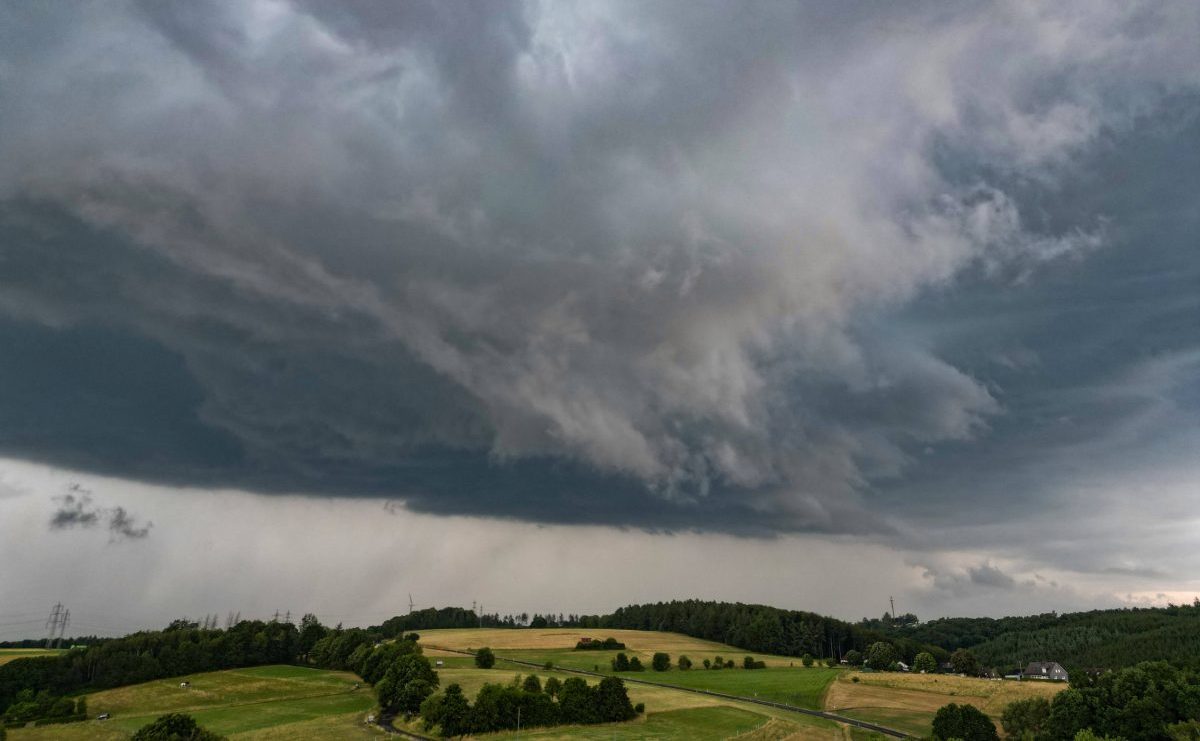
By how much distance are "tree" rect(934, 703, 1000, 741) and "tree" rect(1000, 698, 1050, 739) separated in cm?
630

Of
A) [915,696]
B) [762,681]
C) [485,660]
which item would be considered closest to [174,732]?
[485,660]

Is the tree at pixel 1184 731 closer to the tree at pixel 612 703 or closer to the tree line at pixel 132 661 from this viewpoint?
the tree at pixel 612 703

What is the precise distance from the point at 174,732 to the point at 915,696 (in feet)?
405

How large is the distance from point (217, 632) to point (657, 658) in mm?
124338

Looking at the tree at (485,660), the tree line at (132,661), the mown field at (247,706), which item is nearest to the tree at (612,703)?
the mown field at (247,706)

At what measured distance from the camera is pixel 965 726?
92.9 m

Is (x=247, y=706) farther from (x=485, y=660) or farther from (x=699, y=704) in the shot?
(x=699, y=704)

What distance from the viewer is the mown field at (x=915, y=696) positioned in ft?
373

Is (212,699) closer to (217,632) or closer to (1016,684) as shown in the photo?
(217,632)

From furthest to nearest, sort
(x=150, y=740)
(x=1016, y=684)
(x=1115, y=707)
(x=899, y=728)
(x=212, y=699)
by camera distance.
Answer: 1. (x=212, y=699)
2. (x=1016, y=684)
3. (x=899, y=728)
4. (x=1115, y=707)
5. (x=150, y=740)

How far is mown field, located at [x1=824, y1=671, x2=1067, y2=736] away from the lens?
11375cm

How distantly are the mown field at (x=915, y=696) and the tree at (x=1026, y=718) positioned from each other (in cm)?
709

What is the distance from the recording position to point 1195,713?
306ft

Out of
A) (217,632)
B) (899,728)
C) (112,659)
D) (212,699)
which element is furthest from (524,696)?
(217,632)
